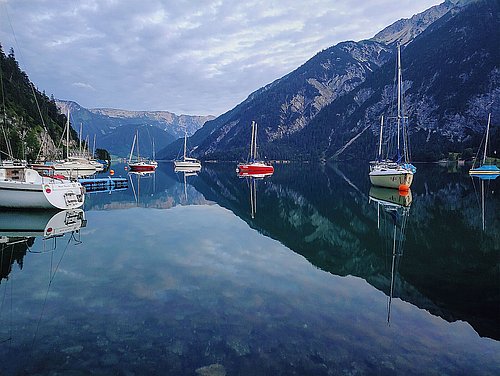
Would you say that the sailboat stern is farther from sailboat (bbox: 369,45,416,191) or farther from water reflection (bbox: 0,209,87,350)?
sailboat (bbox: 369,45,416,191)

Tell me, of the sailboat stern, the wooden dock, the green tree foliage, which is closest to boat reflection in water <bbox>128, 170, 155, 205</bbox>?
the wooden dock

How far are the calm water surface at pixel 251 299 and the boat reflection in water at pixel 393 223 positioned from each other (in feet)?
0.50

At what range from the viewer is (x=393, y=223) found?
2852 cm

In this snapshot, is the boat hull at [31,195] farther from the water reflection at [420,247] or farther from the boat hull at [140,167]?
the boat hull at [140,167]

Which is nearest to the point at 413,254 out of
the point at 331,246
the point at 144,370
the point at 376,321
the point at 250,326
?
the point at 331,246

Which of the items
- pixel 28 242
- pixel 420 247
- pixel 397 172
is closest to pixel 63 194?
pixel 28 242

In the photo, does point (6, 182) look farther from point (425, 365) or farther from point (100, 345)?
point (425, 365)

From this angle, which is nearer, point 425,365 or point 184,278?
point 425,365

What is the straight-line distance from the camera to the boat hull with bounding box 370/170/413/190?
4919cm

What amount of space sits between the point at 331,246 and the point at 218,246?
267 inches

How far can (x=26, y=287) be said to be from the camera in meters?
14.1

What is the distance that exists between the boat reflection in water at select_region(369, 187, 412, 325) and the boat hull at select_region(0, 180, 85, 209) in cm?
2557

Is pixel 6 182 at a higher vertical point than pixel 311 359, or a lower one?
higher

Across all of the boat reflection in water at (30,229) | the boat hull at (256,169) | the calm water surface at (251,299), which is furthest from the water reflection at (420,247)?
the boat hull at (256,169)
